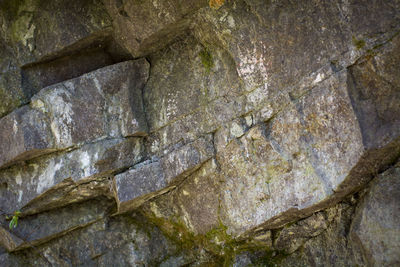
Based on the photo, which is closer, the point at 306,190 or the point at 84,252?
the point at 306,190

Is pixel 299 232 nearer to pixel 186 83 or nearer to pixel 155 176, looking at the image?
pixel 155 176

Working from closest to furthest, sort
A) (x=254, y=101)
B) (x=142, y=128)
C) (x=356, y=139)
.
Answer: (x=356, y=139)
(x=254, y=101)
(x=142, y=128)

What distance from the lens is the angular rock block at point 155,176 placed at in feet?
17.0

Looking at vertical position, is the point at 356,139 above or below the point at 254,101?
below

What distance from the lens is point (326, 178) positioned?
4.33m

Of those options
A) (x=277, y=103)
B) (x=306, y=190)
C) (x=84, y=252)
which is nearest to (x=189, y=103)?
(x=277, y=103)

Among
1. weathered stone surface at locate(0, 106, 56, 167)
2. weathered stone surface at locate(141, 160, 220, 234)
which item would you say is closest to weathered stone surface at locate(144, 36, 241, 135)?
weathered stone surface at locate(141, 160, 220, 234)

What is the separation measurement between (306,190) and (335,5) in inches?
73.4

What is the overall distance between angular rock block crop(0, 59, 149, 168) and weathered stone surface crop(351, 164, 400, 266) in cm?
274

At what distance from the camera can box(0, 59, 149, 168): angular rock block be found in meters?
5.38

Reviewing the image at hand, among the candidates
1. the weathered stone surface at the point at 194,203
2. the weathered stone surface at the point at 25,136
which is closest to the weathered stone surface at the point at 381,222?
the weathered stone surface at the point at 194,203

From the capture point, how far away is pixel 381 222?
4.13m

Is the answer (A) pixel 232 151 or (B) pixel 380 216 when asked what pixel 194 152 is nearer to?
(A) pixel 232 151

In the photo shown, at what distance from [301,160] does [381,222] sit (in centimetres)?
95
